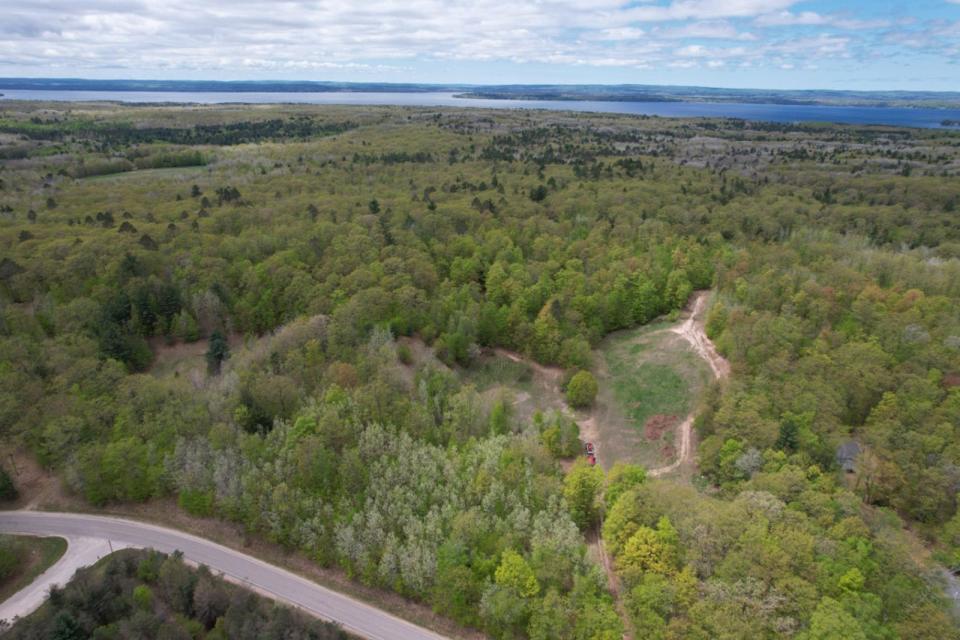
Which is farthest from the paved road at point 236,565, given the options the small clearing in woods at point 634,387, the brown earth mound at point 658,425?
the brown earth mound at point 658,425

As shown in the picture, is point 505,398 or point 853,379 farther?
point 505,398

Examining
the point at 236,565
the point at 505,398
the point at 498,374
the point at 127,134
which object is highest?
the point at 127,134

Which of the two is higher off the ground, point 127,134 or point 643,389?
point 127,134

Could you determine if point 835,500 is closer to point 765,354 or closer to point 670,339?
point 765,354

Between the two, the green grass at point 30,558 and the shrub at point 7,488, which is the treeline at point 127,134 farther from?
the green grass at point 30,558

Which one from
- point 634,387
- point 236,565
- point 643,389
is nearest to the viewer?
point 236,565

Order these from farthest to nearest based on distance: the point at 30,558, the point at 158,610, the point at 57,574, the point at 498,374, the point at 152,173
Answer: the point at 152,173 → the point at 498,374 → the point at 30,558 → the point at 57,574 → the point at 158,610

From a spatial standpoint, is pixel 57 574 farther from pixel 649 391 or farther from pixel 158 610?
pixel 649 391

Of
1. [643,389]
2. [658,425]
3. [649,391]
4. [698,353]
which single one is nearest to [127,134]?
[643,389]

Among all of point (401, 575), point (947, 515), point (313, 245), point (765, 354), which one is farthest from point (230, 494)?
point (947, 515)
